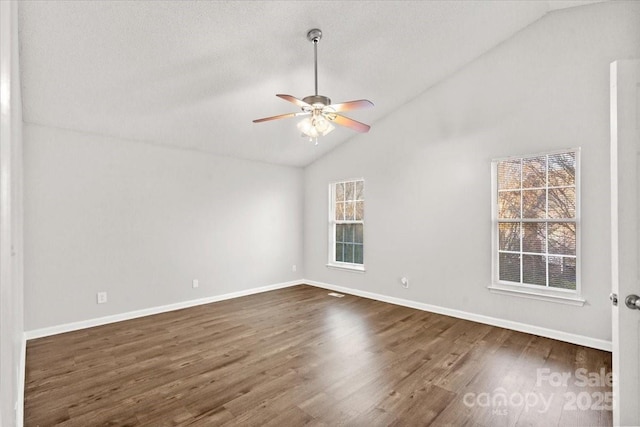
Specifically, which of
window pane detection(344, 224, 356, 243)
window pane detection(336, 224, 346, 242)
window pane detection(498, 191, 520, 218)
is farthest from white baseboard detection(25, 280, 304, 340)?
window pane detection(498, 191, 520, 218)

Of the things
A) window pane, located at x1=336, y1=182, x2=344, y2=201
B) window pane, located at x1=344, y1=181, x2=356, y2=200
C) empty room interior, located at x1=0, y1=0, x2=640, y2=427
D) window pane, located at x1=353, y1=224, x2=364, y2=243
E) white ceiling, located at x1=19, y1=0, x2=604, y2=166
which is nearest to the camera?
empty room interior, located at x1=0, y1=0, x2=640, y2=427

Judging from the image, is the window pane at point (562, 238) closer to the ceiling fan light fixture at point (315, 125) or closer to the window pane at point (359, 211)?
the window pane at point (359, 211)

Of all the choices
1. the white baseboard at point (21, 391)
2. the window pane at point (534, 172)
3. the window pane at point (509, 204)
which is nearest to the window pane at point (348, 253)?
the window pane at point (509, 204)

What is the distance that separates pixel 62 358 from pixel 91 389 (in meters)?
0.84

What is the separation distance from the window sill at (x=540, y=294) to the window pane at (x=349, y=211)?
2.45 m

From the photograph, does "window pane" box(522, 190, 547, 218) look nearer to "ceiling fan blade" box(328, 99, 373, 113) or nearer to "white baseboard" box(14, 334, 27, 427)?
"ceiling fan blade" box(328, 99, 373, 113)

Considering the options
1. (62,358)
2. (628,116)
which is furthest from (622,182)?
(62,358)

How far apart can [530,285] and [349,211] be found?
2.91 meters

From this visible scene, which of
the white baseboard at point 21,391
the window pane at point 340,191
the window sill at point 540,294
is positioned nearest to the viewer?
the white baseboard at point 21,391

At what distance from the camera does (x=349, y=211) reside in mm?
5605

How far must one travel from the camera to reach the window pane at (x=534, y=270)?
352 centimetres

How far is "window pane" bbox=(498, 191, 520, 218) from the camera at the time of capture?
12.2 feet

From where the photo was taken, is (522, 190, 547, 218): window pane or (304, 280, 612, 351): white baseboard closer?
(304, 280, 612, 351): white baseboard

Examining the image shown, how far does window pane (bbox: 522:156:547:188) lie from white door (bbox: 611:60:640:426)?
224 centimetres
